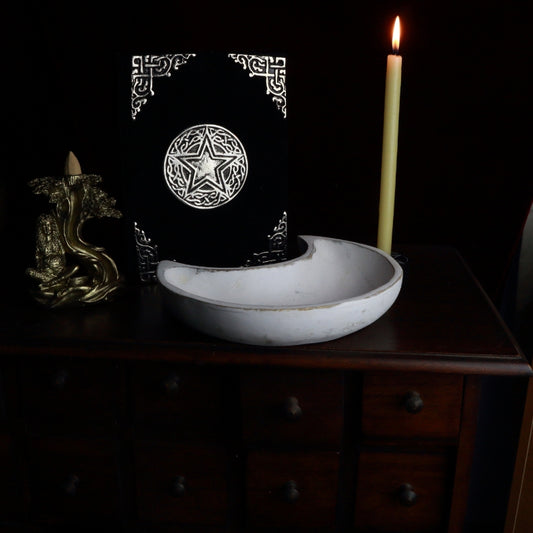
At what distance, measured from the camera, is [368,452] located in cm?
69

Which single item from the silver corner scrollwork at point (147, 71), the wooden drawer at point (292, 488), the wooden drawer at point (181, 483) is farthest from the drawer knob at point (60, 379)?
the silver corner scrollwork at point (147, 71)

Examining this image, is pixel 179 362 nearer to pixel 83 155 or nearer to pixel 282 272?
pixel 282 272

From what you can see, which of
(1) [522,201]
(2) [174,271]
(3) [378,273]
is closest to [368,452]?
(3) [378,273]

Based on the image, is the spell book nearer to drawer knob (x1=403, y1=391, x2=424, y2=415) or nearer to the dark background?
the dark background

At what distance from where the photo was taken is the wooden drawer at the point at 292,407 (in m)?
0.66

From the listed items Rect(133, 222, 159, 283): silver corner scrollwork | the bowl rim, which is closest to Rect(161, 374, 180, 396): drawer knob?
the bowl rim

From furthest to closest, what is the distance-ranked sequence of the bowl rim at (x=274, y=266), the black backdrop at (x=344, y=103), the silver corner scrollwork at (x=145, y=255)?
the black backdrop at (x=344, y=103) → the silver corner scrollwork at (x=145, y=255) → the bowl rim at (x=274, y=266)

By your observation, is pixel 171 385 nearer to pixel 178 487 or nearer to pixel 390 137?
pixel 178 487

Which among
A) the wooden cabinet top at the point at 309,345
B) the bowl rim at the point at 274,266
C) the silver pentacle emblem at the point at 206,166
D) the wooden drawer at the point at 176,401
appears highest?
the silver pentacle emblem at the point at 206,166

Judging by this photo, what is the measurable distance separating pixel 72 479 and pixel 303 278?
0.41 m

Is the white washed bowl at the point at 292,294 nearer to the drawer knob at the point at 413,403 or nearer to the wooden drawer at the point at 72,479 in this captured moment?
the drawer knob at the point at 413,403

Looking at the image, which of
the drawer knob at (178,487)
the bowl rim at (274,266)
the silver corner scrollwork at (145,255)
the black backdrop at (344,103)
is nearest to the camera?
the bowl rim at (274,266)

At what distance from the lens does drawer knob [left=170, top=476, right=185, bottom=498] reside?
710mm

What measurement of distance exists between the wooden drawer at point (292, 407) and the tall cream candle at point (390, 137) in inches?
10.6
